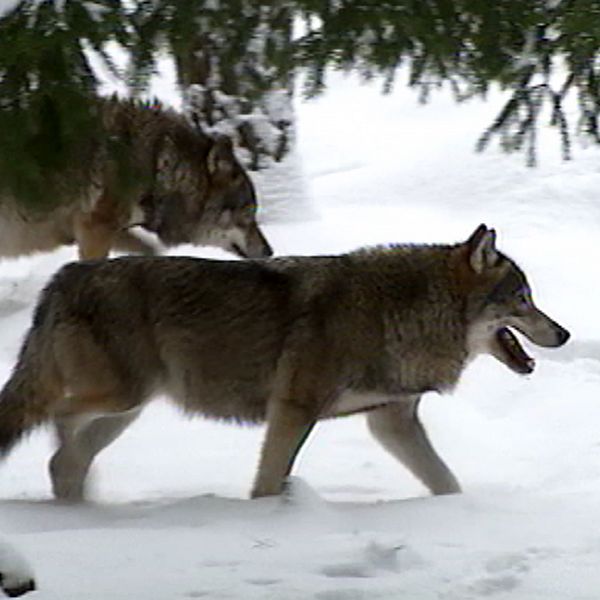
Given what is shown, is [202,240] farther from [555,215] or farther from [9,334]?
[555,215]

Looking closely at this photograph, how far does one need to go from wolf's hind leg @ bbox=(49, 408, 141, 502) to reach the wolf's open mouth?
80.3 inches

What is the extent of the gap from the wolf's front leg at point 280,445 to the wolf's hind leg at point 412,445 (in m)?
0.76

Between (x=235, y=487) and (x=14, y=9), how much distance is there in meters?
3.77

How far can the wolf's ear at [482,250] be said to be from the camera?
6852mm

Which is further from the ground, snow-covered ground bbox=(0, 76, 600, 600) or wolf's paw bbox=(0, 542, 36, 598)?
wolf's paw bbox=(0, 542, 36, 598)

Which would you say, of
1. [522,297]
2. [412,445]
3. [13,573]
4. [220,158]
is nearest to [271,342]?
[412,445]

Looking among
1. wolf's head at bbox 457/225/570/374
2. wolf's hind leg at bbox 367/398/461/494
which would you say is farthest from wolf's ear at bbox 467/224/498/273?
wolf's hind leg at bbox 367/398/461/494

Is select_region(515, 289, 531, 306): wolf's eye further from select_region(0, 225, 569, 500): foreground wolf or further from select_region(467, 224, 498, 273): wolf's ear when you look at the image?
select_region(467, 224, 498, 273): wolf's ear

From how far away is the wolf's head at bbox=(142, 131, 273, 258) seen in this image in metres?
9.70

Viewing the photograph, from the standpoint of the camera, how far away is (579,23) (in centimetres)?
446

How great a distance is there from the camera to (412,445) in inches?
277

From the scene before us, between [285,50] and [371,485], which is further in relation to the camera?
[371,485]

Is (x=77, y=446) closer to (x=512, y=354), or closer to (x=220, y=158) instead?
(x=512, y=354)

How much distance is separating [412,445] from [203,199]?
366 cm
